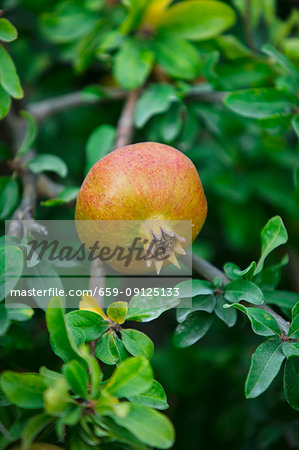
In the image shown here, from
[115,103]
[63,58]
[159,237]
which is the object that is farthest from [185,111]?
[159,237]

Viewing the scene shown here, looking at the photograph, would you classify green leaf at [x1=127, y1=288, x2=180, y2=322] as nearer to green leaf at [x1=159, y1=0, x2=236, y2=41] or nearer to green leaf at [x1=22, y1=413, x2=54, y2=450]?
green leaf at [x1=22, y1=413, x2=54, y2=450]

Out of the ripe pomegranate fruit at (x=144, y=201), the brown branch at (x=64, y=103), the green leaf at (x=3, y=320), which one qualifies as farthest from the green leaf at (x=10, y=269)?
the brown branch at (x=64, y=103)

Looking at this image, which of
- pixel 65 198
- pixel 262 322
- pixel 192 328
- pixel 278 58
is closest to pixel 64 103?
pixel 65 198

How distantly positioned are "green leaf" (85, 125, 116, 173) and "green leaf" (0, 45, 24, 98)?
0.28m

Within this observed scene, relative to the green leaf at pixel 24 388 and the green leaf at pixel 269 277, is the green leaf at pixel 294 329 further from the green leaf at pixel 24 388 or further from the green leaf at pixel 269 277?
the green leaf at pixel 24 388

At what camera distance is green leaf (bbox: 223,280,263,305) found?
0.81 meters

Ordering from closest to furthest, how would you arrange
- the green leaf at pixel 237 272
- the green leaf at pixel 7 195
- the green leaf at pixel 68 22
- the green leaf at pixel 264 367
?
the green leaf at pixel 264 367
the green leaf at pixel 237 272
the green leaf at pixel 7 195
the green leaf at pixel 68 22

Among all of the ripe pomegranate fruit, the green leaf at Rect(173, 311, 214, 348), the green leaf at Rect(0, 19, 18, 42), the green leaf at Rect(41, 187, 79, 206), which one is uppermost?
the green leaf at Rect(0, 19, 18, 42)

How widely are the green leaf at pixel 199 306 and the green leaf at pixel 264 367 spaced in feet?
0.46

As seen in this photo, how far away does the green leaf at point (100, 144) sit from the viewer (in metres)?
1.18

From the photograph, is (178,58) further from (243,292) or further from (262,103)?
(243,292)

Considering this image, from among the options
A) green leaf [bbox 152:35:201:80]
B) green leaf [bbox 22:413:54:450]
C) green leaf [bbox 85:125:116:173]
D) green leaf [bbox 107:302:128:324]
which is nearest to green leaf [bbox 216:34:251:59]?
green leaf [bbox 152:35:201:80]

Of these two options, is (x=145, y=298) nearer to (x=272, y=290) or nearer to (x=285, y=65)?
(x=272, y=290)

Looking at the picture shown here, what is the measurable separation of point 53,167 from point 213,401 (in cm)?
103
